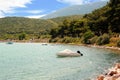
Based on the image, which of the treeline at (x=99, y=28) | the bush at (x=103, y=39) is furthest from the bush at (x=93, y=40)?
the bush at (x=103, y=39)

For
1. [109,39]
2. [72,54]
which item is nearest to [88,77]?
[72,54]

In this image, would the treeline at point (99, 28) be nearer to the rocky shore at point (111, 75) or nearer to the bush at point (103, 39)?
the bush at point (103, 39)

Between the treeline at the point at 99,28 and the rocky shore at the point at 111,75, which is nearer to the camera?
the rocky shore at the point at 111,75

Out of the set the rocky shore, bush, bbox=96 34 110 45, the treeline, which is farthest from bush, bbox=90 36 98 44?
the rocky shore

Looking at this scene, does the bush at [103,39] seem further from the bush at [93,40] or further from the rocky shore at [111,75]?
the rocky shore at [111,75]

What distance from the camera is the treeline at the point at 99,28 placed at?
11669 cm

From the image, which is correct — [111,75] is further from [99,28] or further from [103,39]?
[99,28]

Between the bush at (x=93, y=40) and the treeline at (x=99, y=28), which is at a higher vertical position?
the treeline at (x=99, y=28)

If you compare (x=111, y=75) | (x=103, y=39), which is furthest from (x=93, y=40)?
(x=111, y=75)

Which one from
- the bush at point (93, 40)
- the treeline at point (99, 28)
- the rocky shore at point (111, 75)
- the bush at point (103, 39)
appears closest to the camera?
the rocky shore at point (111, 75)

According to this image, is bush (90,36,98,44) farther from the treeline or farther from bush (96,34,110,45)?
bush (96,34,110,45)

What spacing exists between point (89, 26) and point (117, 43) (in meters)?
51.8

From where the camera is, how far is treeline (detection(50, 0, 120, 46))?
11669 centimetres

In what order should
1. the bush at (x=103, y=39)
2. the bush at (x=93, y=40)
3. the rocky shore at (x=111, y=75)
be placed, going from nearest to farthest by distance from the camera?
the rocky shore at (x=111, y=75) < the bush at (x=103, y=39) < the bush at (x=93, y=40)
